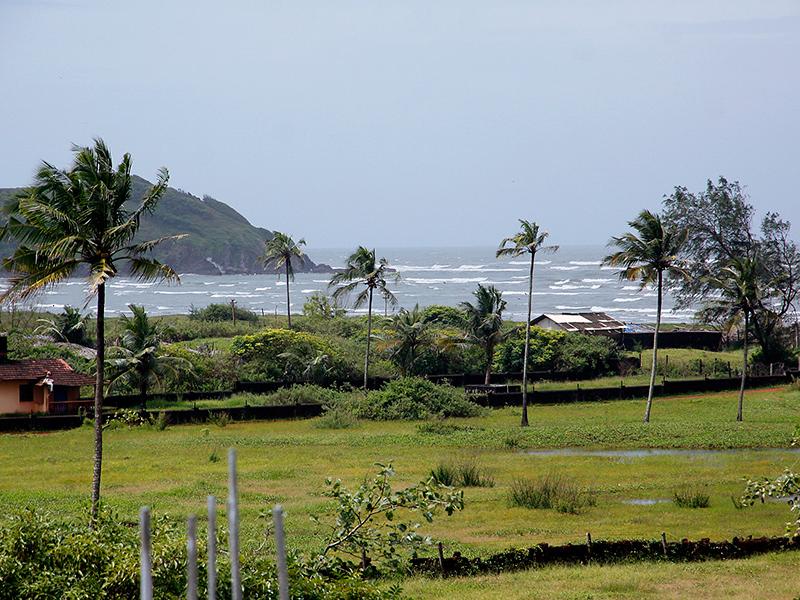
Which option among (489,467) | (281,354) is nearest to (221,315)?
(281,354)

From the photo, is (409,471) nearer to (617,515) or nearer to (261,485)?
(261,485)

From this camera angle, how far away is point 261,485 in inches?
1160

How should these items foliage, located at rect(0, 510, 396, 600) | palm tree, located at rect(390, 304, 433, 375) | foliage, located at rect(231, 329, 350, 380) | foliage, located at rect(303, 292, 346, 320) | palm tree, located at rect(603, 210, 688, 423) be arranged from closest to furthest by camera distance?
1. foliage, located at rect(0, 510, 396, 600)
2. palm tree, located at rect(603, 210, 688, 423)
3. foliage, located at rect(231, 329, 350, 380)
4. palm tree, located at rect(390, 304, 433, 375)
5. foliage, located at rect(303, 292, 346, 320)

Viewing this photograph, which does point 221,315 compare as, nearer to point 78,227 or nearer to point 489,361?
point 489,361

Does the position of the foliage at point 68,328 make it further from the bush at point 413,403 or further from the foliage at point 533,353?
the foliage at point 533,353

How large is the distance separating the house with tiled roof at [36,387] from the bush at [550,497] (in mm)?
24869

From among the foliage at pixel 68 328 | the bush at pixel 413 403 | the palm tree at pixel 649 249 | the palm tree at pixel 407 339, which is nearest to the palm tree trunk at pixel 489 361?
the palm tree at pixel 407 339

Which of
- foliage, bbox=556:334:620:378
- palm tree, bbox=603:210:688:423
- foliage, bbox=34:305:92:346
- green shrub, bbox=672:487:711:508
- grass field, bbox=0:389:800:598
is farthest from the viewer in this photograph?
foliage, bbox=34:305:92:346

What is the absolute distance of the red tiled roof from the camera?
44.7 meters

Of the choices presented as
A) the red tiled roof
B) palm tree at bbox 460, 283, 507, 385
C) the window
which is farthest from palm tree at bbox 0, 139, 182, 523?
palm tree at bbox 460, 283, 507, 385

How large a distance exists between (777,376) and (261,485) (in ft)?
118

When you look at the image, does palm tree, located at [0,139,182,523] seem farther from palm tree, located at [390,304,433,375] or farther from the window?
palm tree, located at [390,304,433,375]

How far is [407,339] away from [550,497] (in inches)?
1166

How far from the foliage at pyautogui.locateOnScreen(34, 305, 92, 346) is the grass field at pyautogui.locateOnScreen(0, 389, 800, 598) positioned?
982 inches
